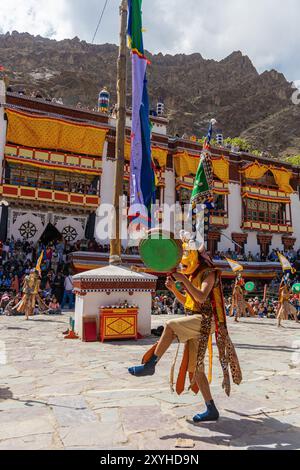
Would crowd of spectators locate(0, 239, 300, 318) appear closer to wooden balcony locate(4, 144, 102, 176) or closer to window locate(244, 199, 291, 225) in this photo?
wooden balcony locate(4, 144, 102, 176)

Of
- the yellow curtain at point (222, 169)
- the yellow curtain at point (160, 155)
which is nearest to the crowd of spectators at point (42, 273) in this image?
the yellow curtain at point (160, 155)

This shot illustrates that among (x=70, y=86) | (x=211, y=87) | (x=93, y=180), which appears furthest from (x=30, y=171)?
(x=211, y=87)

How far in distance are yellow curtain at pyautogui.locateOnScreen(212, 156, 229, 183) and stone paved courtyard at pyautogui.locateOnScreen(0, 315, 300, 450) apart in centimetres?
2469

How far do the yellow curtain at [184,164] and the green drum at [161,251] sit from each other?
25402mm

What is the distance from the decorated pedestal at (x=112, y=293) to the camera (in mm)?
8070

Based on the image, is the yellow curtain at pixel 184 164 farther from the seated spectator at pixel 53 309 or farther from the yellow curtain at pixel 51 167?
the seated spectator at pixel 53 309

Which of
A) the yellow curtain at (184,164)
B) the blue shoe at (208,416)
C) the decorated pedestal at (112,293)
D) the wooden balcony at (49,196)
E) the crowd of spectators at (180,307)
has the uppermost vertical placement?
the yellow curtain at (184,164)

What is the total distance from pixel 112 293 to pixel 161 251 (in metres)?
5.11

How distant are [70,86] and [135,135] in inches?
2385

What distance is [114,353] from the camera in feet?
21.6

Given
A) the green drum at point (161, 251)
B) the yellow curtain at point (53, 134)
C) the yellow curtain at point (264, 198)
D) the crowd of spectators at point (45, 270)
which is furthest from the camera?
the yellow curtain at point (264, 198)

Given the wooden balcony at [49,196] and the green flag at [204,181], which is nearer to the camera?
the green flag at [204,181]

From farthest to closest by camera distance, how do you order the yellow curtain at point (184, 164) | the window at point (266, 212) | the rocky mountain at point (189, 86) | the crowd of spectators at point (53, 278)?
the rocky mountain at point (189, 86) → the window at point (266, 212) → the yellow curtain at point (184, 164) → the crowd of spectators at point (53, 278)

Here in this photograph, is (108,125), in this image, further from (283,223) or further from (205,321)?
(205,321)
